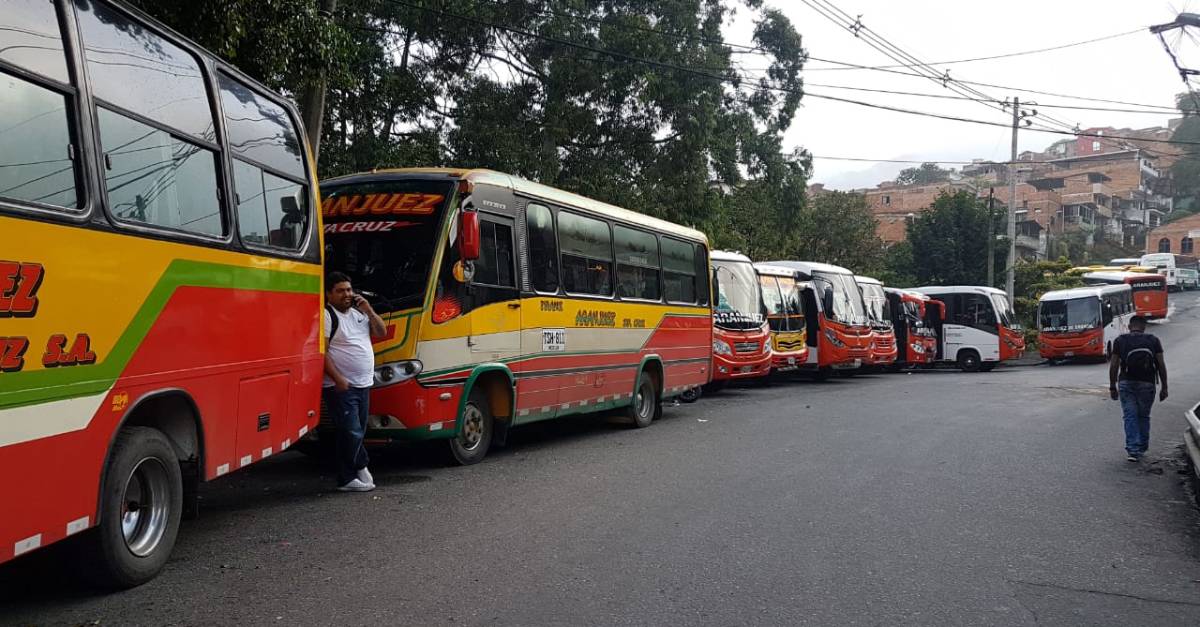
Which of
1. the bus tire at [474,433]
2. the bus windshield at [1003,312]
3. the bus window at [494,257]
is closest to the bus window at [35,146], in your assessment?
the bus window at [494,257]

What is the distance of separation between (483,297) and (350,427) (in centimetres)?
208

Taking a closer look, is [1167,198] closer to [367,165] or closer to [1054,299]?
[1054,299]

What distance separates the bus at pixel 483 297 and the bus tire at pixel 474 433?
0.06ft

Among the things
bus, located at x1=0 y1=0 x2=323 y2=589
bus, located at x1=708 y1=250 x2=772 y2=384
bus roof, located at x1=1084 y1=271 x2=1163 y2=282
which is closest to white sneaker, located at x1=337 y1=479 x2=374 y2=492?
bus, located at x1=0 y1=0 x2=323 y2=589

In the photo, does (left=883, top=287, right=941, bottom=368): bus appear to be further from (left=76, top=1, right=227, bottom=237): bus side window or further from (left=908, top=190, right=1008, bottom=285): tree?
(left=76, top=1, right=227, bottom=237): bus side window

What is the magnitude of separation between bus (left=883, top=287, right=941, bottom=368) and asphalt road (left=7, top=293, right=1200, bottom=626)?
21.0 meters

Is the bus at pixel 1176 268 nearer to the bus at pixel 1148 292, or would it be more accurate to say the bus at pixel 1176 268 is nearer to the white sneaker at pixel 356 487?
the bus at pixel 1148 292

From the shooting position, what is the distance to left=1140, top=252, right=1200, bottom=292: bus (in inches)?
2520

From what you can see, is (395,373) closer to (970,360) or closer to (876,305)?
(876,305)

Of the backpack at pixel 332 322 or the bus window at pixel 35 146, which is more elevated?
the bus window at pixel 35 146

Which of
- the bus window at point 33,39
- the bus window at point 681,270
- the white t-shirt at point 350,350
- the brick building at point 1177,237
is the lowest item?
the white t-shirt at point 350,350

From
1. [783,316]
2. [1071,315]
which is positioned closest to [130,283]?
[783,316]

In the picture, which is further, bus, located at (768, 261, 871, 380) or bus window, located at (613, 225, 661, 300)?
bus, located at (768, 261, 871, 380)

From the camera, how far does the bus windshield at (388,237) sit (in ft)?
28.5
